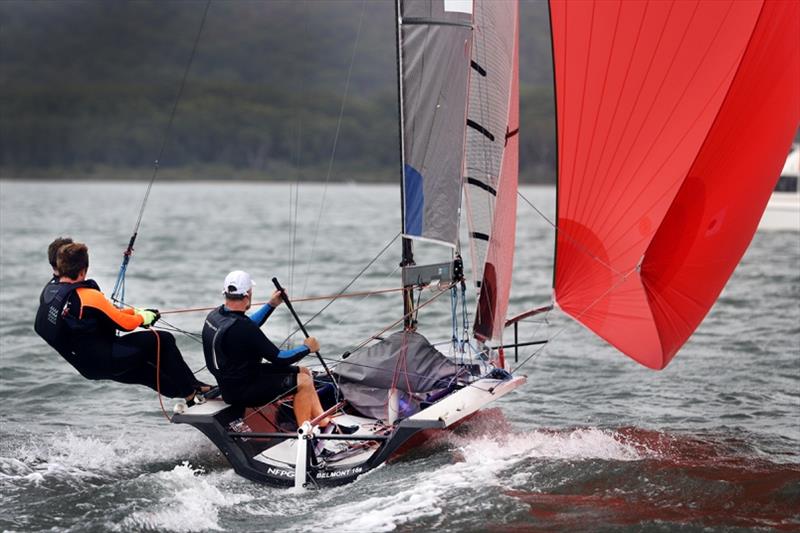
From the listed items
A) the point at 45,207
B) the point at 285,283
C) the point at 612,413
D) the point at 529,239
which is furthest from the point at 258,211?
the point at 612,413

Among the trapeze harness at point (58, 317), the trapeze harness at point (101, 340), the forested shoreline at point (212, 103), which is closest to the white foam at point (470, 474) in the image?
the trapeze harness at point (101, 340)

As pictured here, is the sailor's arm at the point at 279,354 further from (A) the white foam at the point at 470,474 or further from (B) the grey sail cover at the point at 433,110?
(B) the grey sail cover at the point at 433,110

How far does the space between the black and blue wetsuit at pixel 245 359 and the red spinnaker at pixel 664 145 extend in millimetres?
2206

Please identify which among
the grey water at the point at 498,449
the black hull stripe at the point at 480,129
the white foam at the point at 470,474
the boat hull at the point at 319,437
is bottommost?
the grey water at the point at 498,449

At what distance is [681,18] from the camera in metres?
7.32

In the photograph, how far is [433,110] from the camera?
7.80 metres

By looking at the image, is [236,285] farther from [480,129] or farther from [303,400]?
[480,129]

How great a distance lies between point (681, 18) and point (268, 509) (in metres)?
4.19

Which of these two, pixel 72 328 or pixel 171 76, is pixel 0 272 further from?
pixel 171 76

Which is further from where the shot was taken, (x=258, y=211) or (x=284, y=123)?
(x=284, y=123)

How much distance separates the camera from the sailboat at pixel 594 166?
7324mm

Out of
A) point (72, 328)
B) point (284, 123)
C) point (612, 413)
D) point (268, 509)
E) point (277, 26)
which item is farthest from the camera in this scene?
point (284, 123)

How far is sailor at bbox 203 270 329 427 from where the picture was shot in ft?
22.7

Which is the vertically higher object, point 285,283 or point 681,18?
point 681,18
